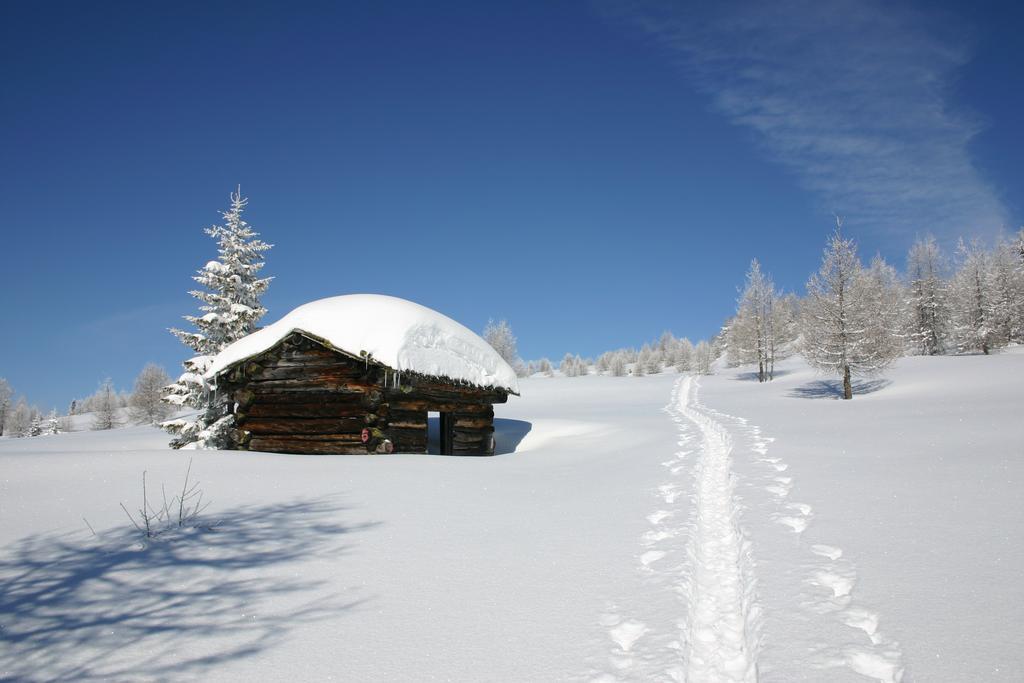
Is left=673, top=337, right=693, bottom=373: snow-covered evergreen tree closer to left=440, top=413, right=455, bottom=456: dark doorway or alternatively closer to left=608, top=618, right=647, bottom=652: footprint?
left=440, top=413, right=455, bottom=456: dark doorway

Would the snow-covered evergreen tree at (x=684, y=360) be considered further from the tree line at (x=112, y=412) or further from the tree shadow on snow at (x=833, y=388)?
the tree line at (x=112, y=412)

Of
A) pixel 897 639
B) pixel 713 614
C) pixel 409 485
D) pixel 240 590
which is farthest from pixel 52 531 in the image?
pixel 897 639

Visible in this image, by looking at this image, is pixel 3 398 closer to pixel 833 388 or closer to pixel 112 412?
pixel 112 412

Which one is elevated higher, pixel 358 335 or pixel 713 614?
pixel 358 335

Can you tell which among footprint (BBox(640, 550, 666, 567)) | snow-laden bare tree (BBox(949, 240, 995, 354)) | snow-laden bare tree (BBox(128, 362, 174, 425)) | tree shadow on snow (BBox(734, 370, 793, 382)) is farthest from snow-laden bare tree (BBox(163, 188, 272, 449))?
snow-laden bare tree (BBox(949, 240, 995, 354))

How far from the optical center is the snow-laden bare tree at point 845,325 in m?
29.4

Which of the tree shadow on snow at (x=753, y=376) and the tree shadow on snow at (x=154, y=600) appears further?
the tree shadow on snow at (x=753, y=376)

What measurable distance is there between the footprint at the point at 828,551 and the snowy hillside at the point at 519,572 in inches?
2.5

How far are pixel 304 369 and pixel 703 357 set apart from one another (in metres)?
67.7

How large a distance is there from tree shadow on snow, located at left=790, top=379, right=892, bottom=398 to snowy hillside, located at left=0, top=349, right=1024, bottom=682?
2344 cm

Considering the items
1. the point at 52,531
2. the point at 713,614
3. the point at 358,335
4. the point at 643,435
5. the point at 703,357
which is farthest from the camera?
the point at 703,357

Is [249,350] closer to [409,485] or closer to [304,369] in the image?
[304,369]

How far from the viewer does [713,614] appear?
4.27 meters

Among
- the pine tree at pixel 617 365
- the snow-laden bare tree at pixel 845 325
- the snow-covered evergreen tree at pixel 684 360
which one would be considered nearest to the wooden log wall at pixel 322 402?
the snow-laden bare tree at pixel 845 325
